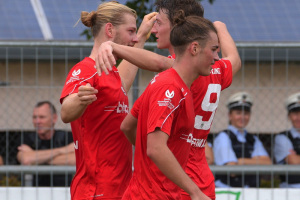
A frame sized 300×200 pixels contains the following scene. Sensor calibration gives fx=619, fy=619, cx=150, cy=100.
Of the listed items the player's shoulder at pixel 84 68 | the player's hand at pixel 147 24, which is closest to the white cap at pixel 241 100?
the player's hand at pixel 147 24

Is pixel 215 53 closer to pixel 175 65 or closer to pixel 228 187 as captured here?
pixel 175 65

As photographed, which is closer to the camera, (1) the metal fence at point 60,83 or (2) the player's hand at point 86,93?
(2) the player's hand at point 86,93

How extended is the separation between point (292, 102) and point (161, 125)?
3395 millimetres

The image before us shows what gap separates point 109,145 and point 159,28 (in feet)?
2.80

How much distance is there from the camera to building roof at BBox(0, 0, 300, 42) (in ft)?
31.8

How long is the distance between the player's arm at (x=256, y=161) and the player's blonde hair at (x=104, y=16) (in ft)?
7.55

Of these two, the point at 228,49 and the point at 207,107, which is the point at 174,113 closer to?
the point at 207,107

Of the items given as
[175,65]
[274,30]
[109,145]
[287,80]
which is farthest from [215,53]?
[274,30]

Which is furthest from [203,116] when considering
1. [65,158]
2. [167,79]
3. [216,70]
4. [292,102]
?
[292,102]

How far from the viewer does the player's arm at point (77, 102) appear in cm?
347

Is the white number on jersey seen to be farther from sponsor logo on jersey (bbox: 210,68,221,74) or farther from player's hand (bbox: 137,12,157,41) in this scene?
player's hand (bbox: 137,12,157,41)

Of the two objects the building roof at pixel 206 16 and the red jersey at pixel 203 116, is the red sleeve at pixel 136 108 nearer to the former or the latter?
the red jersey at pixel 203 116

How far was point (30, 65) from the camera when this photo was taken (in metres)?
5.79

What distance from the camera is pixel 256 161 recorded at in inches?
234
